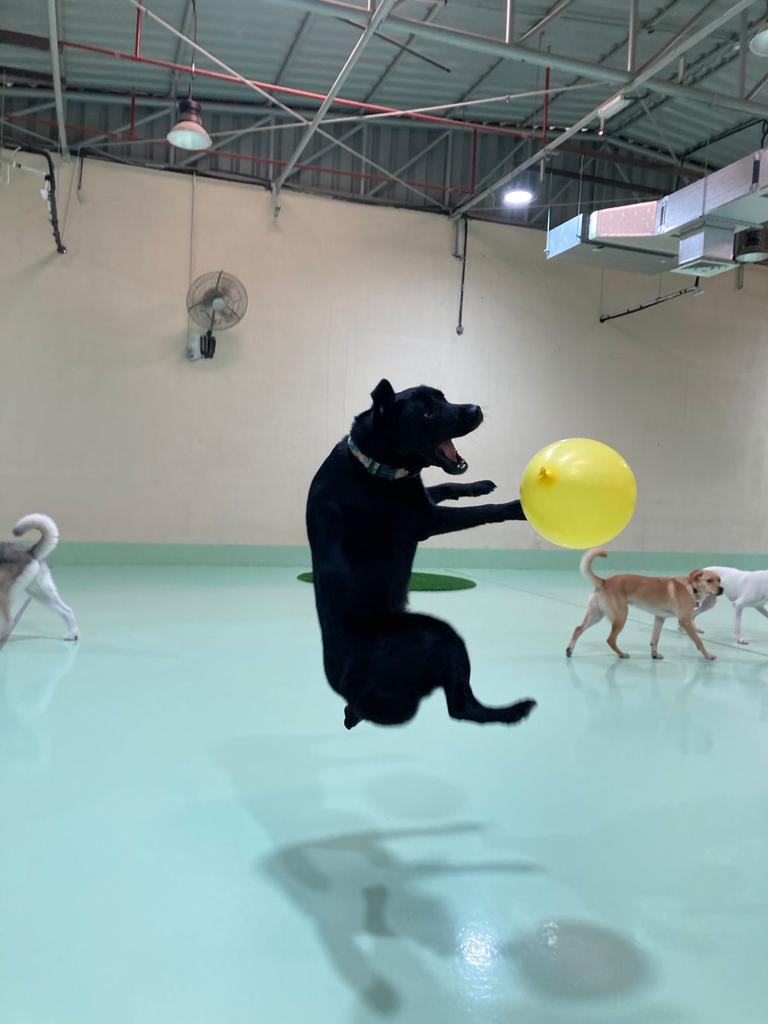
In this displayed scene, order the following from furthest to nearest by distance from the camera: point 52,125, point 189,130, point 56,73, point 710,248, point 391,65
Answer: point 52,125 < point 391,65 < point 56,73 < point 189,130 < point 710,248

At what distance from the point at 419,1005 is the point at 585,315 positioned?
9.77 meters

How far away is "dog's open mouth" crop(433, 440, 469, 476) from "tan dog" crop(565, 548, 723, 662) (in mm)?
3045

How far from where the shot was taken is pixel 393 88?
7766 mm

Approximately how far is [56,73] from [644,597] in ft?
19.6

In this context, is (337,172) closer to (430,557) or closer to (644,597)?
(430,557)

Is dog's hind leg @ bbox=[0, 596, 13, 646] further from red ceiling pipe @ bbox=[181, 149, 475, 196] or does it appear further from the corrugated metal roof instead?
red ceiling pipe @ bbox=[181, 149, 475, 196]

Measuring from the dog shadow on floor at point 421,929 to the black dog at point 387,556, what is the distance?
0.46 m

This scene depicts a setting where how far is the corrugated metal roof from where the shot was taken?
6.38m

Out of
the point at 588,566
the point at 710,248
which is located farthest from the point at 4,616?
the point at 710,248

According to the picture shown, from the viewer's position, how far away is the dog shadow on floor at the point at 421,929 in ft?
5.27

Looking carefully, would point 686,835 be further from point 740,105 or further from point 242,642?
point 740,105

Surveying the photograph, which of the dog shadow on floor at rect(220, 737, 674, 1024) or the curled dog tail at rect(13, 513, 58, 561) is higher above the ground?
the curled dog tail at rect(13, 513, 58, 561)

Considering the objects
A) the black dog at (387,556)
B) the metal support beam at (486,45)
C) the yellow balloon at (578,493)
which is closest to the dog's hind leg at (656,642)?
the yellow balloon at (578,493)

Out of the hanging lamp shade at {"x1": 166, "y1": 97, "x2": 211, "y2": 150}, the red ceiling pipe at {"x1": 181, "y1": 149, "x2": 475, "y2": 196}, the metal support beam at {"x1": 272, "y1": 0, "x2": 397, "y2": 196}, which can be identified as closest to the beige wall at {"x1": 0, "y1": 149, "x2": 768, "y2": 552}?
the red ceiling pipe at {"x1": 181, "y1": 149, "x2": 475, "y2": 196}
